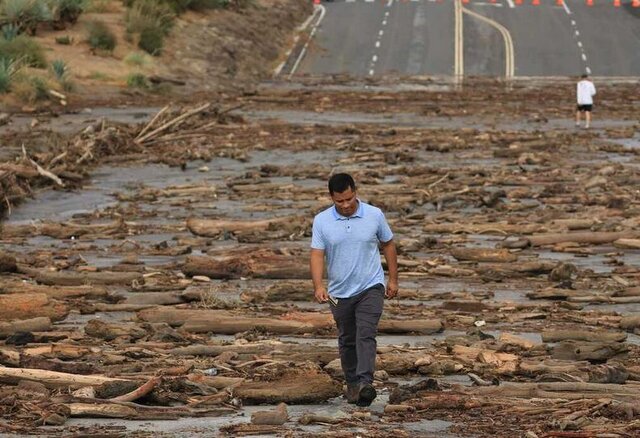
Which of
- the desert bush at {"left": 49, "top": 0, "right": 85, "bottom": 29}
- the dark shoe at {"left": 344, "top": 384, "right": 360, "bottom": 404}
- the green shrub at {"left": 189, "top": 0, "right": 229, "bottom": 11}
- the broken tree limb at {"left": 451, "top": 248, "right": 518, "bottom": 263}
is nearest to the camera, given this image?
the dark shoe at {"left": 344, "top": 384, "right": 360, "bottom": 404}

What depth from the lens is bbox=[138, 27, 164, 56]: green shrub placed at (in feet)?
200

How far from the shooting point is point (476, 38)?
7231cm

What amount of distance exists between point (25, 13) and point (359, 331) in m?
48.6

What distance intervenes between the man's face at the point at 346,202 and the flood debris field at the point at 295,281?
1.35m

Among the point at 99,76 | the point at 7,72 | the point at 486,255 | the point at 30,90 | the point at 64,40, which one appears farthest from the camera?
the point at 64,40

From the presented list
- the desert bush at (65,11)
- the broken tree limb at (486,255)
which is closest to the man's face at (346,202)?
the broken tree limb at (486,255)

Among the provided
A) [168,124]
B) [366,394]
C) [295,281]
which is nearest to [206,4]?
[168,124]

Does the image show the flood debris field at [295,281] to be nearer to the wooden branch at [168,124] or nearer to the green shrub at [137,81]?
the wooden branch at [168,124]

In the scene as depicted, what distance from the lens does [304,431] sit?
10734 millimetres

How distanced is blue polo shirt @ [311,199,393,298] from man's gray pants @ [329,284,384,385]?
0.27ft

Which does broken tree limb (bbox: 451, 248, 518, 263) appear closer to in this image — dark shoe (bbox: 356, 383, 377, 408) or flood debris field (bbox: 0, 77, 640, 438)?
flood debris field (bbox: 0, 77, 640, 438)

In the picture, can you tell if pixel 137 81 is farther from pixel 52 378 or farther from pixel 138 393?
pixel 138 393

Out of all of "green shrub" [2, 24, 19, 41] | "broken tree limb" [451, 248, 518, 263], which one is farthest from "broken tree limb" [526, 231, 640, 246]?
"green shrub" [2, 24, 19, 41]

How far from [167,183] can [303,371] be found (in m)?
21.0
